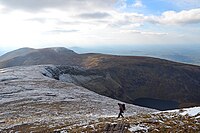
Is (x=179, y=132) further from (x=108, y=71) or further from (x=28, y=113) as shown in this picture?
(x=108, y=71)

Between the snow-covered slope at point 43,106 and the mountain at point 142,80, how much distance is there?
113ft

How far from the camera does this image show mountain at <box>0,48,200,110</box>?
12294 centimetres

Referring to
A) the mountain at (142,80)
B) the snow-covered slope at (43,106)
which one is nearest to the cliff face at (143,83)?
the mountain at (142,80)

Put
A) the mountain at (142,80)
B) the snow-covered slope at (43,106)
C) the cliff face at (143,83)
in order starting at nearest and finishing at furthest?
the snow-covered slope at (43,106), the cliff face at (143,83), the mountain at (142,80)

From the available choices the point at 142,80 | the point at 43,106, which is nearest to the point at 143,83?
the point at 142,80

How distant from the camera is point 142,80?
530 ft

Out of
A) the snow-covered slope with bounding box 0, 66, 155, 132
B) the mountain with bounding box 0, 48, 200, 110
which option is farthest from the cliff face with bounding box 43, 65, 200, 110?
the snow-covered slope with bounding box 0, 66, 155, 132

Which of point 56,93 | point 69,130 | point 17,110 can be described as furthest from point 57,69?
point 69,130

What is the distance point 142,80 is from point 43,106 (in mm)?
120000

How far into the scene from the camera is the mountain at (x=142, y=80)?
123 meters

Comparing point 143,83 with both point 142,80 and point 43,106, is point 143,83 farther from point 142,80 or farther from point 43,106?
point 43,106

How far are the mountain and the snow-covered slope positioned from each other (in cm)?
3430

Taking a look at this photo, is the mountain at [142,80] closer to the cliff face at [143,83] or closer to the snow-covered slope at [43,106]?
the cliff face at [143,83]

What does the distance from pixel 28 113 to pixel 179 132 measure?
2875cm
